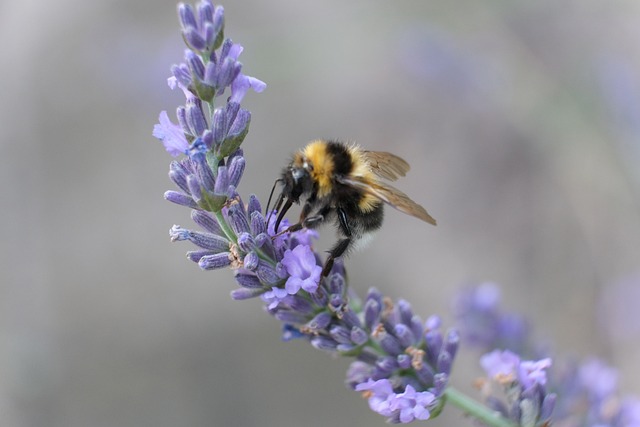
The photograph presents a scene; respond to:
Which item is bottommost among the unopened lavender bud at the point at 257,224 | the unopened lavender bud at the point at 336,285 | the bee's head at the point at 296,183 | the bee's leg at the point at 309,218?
the unopened lavender bud at the point at 336,285

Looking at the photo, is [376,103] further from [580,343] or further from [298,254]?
[298,254]

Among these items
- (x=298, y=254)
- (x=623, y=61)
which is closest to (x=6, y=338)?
(x=298, y=254)

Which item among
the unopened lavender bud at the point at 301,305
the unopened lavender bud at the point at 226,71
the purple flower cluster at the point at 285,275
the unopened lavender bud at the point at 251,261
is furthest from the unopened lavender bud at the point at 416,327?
the unopened lavender bud at the point at 226,71

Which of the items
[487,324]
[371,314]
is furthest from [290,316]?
[487,324]

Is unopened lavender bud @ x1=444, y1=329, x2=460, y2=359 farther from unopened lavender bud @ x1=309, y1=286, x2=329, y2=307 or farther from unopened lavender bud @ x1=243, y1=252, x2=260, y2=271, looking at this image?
unopened lavender bud @ x1=243, y1=252, x2=260, y2=271

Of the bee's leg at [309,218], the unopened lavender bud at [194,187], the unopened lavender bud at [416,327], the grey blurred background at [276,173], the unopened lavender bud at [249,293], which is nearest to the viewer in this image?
the unopened lavender bud at [194,187]

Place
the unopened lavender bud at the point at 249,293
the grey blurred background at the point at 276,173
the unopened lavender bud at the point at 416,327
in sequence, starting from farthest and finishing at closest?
the grey blurred background at the point at 276,173 → the unopened lavender bud at the point at 416,327 → the unopened lavender bud at the point at 249,293

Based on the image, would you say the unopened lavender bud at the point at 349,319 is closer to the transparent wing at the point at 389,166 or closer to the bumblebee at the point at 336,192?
the bumblebee at the point at 336,192
